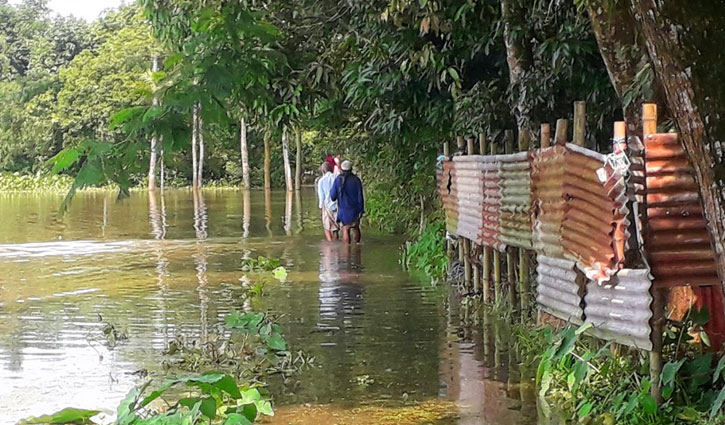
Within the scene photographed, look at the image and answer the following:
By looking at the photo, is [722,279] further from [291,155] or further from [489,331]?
[291,155]

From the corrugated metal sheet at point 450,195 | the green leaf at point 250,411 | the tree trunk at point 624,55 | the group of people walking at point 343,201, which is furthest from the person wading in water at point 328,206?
the green leaf at point 250,411

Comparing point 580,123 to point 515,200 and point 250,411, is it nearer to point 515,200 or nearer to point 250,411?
point 515,200

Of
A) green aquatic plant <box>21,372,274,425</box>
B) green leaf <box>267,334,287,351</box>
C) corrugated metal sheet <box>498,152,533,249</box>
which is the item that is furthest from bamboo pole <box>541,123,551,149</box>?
green aquatic plant <box>21,372,274,425</box>

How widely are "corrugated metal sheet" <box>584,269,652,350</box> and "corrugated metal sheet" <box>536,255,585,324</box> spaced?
23 centimetres

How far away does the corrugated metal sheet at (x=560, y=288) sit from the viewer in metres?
6.88

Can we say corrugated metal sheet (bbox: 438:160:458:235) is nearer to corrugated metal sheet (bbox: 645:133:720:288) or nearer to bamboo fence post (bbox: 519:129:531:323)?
bamboo fence post (bbox: 519:129:531:323)

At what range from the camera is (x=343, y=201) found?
683 inches

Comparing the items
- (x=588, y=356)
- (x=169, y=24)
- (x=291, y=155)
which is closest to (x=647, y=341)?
(x=588, y=356)

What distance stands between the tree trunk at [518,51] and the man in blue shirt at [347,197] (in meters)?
7.07

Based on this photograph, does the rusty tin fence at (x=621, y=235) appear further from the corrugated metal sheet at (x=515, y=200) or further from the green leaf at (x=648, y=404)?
the green leaf at (x=648, y=404)

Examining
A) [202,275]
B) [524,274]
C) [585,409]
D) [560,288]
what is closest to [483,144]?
[524,274]

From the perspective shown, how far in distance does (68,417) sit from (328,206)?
39.4ft

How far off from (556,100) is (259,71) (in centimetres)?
519

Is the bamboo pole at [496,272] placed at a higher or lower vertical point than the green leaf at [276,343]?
higher
